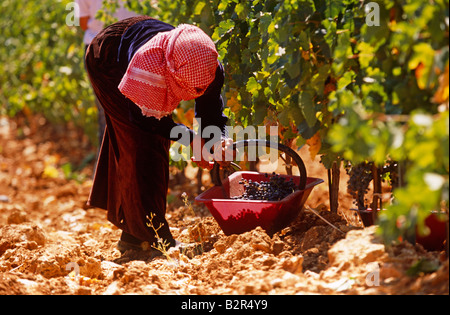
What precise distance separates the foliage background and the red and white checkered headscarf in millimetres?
383

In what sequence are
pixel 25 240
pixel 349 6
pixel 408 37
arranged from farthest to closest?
pixel 25 240
pixel 349 6
pixel 408 37

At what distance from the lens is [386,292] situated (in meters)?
2.62

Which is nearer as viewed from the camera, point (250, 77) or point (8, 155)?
point (250, 77)

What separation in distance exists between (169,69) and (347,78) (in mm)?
843

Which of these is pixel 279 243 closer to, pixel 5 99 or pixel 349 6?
A: pixel 349 6

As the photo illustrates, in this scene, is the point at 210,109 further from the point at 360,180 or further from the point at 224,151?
the point at 360,180

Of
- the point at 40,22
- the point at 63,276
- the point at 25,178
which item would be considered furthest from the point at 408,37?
the point at 40,22

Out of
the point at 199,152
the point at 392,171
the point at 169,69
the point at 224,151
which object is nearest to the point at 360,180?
the point at 392,171

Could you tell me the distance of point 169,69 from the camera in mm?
3117

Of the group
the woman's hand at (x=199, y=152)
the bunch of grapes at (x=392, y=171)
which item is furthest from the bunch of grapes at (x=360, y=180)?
the woman's hand at (x=199, y=152)

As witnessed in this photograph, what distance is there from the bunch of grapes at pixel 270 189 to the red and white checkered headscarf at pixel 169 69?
0.73 meters

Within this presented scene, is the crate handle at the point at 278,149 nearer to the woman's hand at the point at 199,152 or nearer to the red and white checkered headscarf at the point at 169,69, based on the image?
the woman's hand at the point at 199,152

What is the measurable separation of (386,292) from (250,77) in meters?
1.61

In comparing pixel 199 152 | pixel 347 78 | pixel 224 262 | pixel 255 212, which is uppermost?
pixel 347 78
